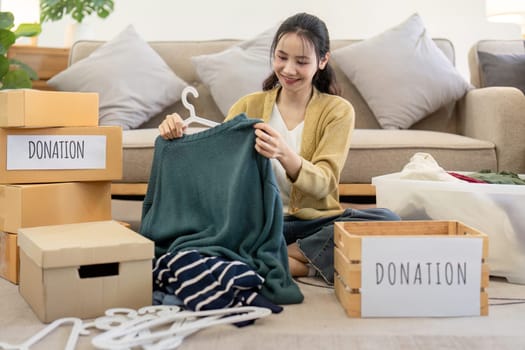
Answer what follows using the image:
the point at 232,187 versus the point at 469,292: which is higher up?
the point at 232,187

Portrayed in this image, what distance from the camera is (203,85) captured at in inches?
104

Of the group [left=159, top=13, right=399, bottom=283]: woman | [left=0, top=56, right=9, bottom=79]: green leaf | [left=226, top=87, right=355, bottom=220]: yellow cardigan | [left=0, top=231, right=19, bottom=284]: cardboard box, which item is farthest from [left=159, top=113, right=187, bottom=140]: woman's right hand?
[left=0, top=56, right=9, bottom=79]: green leaf

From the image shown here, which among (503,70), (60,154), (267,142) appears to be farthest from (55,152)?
(503,70)

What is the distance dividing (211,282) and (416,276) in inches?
16.3

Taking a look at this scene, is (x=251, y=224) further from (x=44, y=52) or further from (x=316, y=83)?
(x=44, y=52)

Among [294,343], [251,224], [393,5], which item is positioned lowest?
[294,343]

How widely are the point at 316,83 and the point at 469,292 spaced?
73 centimetres

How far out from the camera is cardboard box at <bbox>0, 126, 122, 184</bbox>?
5.21 ft

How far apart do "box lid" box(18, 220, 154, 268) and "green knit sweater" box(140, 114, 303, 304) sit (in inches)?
5.6

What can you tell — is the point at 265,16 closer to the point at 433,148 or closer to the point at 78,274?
the point at 433,148

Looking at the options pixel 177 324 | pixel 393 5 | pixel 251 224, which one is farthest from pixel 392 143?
pixel 393 5

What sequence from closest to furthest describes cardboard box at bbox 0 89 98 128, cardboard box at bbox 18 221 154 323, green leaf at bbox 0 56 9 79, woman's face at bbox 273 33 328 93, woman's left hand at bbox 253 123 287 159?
1. cardboard box at bbox 18 221 154 323
2. woman's left hand at bbox 253 123 287 159
3. cardboard box at bbox 0 89 98 128
4. woman's face at bbox 273 33 328 93
5. green leaf at bbox 0 56 9 79

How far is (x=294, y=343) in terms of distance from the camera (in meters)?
1.16

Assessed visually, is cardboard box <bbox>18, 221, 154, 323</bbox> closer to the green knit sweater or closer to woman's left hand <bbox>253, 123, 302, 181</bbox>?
the green knit sweater
